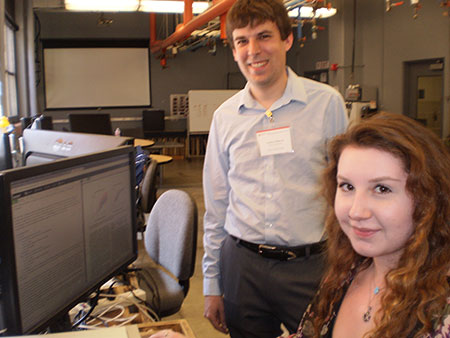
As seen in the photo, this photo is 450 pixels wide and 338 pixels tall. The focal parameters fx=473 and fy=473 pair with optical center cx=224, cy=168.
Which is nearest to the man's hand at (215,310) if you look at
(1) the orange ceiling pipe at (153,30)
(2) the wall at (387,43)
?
(2) the wall at (387,43)

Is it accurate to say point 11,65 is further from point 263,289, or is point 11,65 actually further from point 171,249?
point 263,289

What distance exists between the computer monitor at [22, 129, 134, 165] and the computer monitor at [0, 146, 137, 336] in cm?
26

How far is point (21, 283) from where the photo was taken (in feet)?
3.19

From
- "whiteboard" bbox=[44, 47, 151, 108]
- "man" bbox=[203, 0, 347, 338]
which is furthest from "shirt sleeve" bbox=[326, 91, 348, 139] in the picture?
"whiteboard" bbox=[44, 47, 151, 108]

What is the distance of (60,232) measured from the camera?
1092 mm

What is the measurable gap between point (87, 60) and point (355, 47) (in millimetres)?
6670

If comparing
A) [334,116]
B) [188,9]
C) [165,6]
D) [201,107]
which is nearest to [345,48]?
[201,107]

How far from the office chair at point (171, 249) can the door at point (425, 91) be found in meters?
7.30

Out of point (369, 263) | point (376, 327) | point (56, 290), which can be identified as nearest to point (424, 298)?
point (376, 327)

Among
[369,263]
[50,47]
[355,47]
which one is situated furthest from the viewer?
[50,47]

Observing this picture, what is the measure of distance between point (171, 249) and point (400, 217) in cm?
132

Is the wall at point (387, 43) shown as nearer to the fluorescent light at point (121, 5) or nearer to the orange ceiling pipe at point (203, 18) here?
the orange ceiling pipe at point (203, 18)

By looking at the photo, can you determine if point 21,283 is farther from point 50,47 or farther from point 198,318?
point 50,47

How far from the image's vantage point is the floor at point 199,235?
3.13 metres
